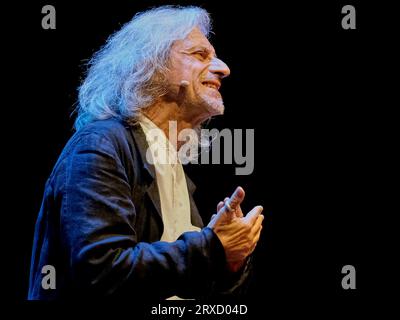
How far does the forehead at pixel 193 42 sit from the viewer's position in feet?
6.42

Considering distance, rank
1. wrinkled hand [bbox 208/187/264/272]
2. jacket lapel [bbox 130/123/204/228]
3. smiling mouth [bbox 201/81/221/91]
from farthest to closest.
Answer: smiling mouth [bbox 201/81/221/91] < jacket lapel [bbox 130/123/204/228] < wrinkled hand [bbox 208/187/264/272]

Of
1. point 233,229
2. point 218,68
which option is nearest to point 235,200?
point 233,229

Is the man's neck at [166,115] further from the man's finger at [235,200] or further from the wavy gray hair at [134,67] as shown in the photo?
the man's finger at [235,200]

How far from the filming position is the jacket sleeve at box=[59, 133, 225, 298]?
1.35m

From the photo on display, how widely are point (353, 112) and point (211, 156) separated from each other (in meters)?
0.76

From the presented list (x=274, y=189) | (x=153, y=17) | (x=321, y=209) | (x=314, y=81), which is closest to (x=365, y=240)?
(x=321, y=209)

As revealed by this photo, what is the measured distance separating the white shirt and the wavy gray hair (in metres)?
0.10

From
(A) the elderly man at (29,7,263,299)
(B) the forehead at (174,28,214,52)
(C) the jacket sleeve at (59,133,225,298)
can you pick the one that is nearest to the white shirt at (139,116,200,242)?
(A) the elderly man at (29,7,263,299)

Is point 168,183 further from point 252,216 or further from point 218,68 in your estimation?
point 218,68

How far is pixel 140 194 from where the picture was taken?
1.61 meters

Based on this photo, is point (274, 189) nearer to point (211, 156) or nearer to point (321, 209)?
point (321, 209)

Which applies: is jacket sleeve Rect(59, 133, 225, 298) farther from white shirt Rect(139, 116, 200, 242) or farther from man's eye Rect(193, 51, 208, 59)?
man's eye Rect(193, 51, 208, 59)

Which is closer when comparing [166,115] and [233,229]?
[233,229]

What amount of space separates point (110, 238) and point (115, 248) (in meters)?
0.03
